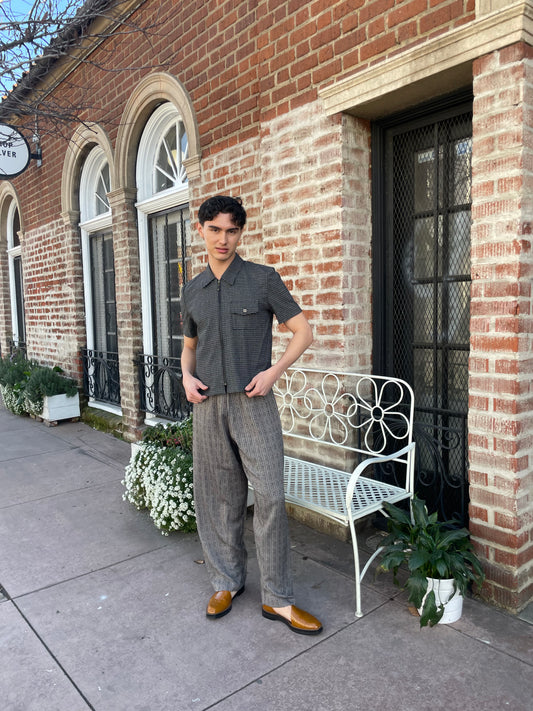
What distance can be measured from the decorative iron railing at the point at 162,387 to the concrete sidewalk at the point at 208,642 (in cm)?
218

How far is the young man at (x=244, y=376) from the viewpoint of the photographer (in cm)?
259

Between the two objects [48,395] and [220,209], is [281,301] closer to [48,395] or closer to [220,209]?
[220,209]

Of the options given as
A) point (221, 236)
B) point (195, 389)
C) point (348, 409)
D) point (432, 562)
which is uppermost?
point (221, 236)

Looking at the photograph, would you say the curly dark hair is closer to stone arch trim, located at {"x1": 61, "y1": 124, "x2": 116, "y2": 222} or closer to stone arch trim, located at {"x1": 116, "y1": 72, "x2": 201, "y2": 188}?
stone arch trim, located at {"x1": 116, "y1": 72, "x2": 201, "y2": 188}

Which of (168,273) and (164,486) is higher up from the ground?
(168,273)

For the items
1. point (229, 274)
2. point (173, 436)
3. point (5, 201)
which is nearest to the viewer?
point (229, 274)

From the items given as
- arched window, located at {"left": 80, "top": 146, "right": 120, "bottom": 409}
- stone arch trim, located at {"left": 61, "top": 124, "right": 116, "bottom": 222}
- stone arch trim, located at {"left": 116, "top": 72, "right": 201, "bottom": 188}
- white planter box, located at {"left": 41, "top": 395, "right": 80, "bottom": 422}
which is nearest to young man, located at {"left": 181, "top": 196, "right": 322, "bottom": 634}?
stone arch trim, located at {"left": 116, "top": 72, "right": 201, "bottom": 188}

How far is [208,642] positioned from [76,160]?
20.5 feet

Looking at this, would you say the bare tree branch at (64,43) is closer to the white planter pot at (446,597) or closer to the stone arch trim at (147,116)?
the stone arch trim at (147,116)

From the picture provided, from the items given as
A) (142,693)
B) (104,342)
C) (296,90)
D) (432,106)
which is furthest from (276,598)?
(104,342)

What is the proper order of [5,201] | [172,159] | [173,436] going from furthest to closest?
[5,201], [172,159], [173,436]

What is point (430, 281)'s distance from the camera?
3.45 m

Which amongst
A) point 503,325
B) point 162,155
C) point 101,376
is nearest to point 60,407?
point 101,376

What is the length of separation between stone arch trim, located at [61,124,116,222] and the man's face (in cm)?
414
